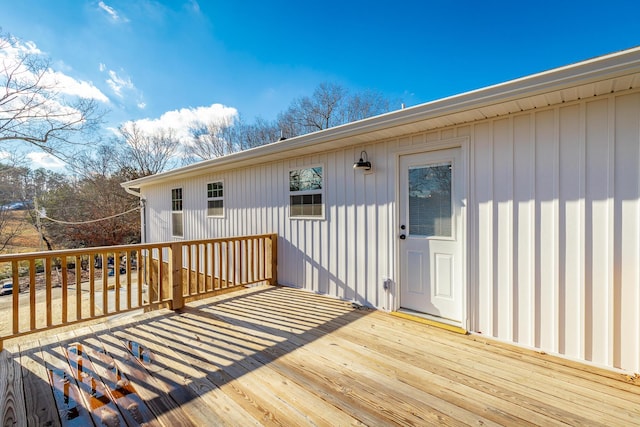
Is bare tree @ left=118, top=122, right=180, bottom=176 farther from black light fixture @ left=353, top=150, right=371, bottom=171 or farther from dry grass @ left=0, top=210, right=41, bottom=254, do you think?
black light fixture @ left=353, top=150, right=371, bottom=171

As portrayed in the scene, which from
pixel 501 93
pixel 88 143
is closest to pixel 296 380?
pixel 501 93

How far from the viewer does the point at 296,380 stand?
6.82 ft

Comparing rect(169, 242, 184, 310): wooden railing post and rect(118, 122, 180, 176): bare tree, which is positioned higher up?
rect(118, 122, 180, 176): bare tree

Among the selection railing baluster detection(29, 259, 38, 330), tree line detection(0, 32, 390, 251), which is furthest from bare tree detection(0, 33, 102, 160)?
railing baluster detection(29, 259, 38, 330)

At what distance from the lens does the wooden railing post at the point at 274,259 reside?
192 inches

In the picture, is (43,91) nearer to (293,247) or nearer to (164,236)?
(164,236)

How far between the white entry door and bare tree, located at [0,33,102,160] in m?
12.1

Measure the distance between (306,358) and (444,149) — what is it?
2.53 m

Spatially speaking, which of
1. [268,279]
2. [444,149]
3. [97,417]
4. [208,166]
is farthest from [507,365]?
[208,166]

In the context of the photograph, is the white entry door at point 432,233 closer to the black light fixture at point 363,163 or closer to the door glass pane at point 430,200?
the door glass pane at point 430,200

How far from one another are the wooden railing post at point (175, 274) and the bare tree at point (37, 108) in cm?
1010

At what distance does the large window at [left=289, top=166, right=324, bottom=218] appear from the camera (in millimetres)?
4320

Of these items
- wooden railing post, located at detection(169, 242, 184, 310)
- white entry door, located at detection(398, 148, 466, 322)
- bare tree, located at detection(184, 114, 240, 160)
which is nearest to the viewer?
white entry door, located at detection(398, 148, 466, 322)

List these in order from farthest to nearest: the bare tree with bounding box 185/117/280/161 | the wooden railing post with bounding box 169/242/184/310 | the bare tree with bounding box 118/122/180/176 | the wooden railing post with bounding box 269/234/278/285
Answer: the bare tree with bounding box 118/122/180/176
the bare tree with bounding box 185/117/280/161
the wooden railing post with bounding box 269/234/278/285
the wooden railing post with bounding box 169/242/184/310
